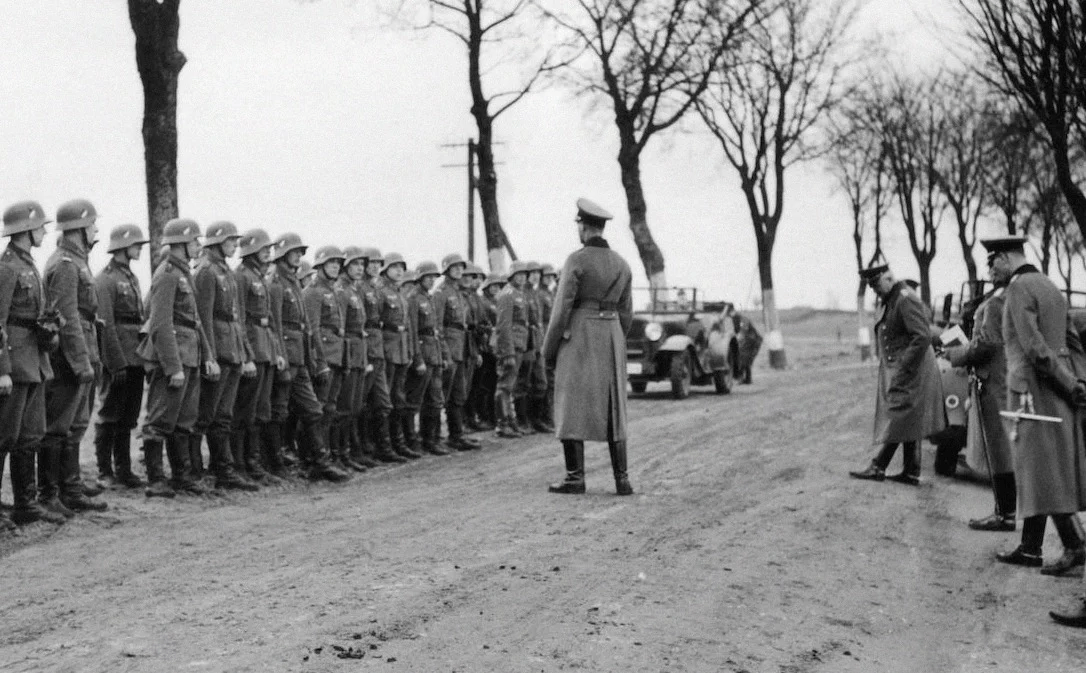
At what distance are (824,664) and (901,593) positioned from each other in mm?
1832

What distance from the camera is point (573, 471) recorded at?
37.4 feet

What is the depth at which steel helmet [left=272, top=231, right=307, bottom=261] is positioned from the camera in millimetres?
12711

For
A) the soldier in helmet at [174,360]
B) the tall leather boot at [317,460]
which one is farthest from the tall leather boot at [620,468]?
the soldier in helmet at [174,360]

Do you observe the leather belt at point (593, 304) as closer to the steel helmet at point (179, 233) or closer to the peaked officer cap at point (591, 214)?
the peaked officer cap at point (591, 214)

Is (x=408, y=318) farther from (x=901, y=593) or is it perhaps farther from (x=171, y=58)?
(x=901, y=593)

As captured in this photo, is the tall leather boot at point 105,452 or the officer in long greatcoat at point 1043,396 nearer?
the officer in long greatcoat at point 1043,396

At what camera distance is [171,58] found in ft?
53.1

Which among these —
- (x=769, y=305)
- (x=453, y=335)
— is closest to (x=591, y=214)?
(x=453, y=335)

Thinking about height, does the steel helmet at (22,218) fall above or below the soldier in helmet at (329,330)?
above

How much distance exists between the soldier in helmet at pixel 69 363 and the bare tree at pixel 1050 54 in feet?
41.5

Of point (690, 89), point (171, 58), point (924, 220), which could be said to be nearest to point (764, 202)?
point (690, 89)

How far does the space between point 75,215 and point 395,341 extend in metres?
4.60

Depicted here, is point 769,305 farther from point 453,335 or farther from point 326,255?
point 326,255

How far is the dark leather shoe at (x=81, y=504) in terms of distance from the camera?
10.5 m
